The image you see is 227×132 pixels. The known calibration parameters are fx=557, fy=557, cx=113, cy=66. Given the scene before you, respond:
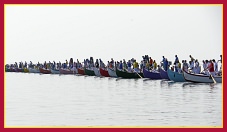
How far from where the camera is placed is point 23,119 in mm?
16844

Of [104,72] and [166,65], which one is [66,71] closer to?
[104,72]

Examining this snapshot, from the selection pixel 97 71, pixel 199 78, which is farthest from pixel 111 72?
pixel 199 78

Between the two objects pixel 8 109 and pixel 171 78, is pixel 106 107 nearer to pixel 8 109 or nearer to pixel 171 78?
pixel 8 109

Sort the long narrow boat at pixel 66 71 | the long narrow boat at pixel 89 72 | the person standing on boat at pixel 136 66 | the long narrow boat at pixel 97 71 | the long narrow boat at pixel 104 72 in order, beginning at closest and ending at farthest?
the person standing on boat at pixel 136 66
the long narrow boat at pixel 104 72
the long narrow boat at pixel 97 71
the long narrow boat at pixel 89 72
the long narrow boat at pixel 66 71

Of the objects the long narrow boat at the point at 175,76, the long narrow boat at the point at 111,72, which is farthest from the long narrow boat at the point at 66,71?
the long narrow boat at the point at 175,76

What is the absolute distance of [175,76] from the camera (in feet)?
137

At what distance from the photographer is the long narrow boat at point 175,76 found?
135 feet

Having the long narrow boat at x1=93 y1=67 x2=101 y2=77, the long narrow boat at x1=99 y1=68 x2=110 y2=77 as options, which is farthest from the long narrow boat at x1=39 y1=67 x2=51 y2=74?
the long narrow boat at x1=99 y1=68 x2=110 y2=77

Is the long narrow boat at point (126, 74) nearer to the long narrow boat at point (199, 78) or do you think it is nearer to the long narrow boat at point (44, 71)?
the long narrow boat at point (199, 78)

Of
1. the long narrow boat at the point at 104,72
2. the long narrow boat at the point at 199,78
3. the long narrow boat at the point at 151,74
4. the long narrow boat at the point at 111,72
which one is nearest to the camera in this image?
the long narrow boat at the point at 199,78

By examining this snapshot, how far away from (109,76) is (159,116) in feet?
132

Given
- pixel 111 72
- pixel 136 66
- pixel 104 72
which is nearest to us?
pixel 136 66

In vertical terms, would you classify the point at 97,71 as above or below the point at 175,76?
above

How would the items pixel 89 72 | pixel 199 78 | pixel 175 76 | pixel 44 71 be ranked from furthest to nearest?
pixel 44 71, pixel 89 72, pixel 175 76, pixel 199 78
